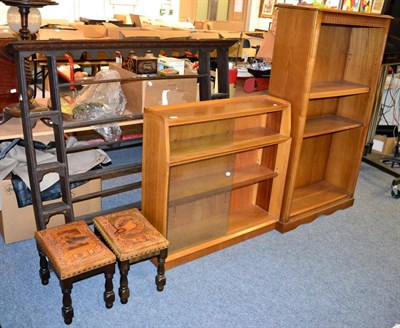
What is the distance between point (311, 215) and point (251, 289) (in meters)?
0.93

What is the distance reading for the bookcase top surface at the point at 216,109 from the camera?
2112 millimetres

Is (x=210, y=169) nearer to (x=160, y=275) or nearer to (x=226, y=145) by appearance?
(x=226, y=145)

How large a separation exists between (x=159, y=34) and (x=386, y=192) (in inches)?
107

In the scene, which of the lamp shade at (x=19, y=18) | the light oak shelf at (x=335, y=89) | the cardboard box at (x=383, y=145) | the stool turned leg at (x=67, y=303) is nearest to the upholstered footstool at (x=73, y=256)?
the stool turned leg at (x=67, y=303)

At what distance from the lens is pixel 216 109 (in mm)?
2307

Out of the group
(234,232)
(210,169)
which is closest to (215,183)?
(210,169)

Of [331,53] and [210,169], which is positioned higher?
[331,53]

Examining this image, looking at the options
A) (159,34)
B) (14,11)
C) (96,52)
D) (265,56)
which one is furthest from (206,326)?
(159,34)

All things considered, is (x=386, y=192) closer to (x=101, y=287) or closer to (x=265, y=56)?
(x=265, y=56)

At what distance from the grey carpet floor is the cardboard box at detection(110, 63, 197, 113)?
3.22 feet

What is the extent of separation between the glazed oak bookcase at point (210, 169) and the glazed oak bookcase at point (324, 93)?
116mm

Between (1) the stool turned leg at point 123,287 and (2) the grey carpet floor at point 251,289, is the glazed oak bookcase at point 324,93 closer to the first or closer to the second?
(2) the grey carpet floor at point 251,289

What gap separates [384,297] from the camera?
228 centimetres

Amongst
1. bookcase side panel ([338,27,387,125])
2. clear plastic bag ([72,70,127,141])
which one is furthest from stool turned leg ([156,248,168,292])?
bookcase side panel ([338,27,387,125])
